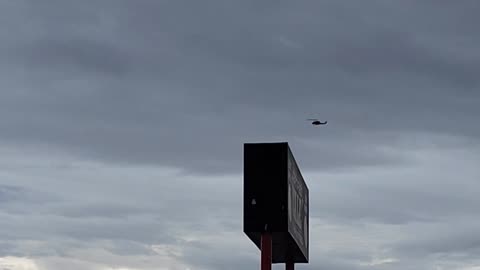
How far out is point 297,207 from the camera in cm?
7131

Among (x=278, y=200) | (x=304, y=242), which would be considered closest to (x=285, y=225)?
(x=278, y=200)

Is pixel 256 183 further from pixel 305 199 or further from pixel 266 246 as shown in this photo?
pixel 305 199

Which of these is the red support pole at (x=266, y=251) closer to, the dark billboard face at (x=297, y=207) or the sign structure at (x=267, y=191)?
the sign structure at (x=267, y=191)

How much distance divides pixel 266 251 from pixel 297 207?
888cm

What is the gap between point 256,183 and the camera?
2484 inches

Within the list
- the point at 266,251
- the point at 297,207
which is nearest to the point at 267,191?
the point at 266,251

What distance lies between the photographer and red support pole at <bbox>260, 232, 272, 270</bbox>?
6231 cm

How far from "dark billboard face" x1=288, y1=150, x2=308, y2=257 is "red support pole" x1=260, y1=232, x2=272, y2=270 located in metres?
2.27

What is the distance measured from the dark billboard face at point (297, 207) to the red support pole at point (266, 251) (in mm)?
2270

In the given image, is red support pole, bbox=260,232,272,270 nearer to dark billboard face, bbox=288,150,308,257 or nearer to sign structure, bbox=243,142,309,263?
sign structure, bbox=243,142,309,263

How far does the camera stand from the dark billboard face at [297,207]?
6600 centimetres

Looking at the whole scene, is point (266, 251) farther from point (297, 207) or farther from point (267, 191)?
point (297, 207)

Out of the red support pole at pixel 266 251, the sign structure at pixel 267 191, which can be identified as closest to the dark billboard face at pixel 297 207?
the sign structure at pixel 267 191

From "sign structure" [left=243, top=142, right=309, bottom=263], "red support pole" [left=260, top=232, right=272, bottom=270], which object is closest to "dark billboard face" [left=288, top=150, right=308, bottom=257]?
"sign structure" [left=243, top=142, right=309, bottom=263]
